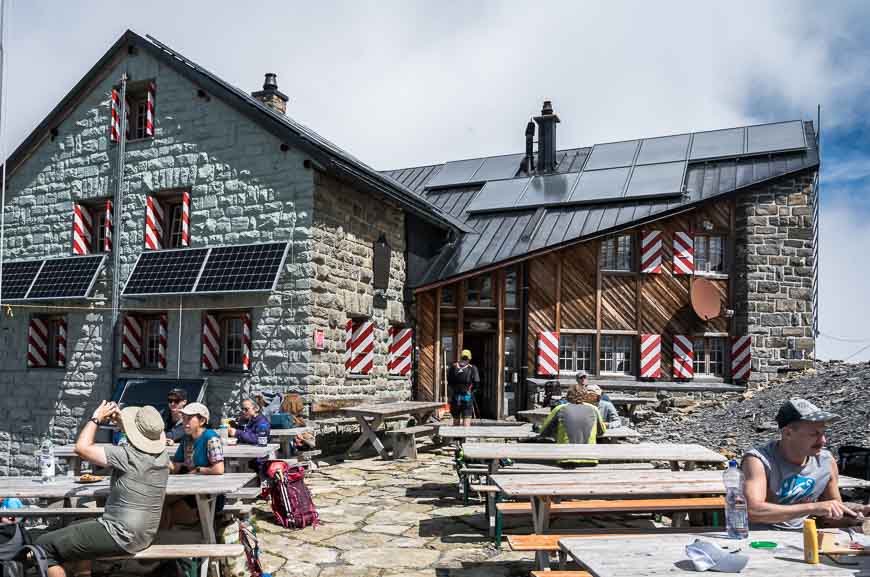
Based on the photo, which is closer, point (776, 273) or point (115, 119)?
point (115, 119)

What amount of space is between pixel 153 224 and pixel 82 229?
6.58 feet

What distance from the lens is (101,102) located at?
15688 mm

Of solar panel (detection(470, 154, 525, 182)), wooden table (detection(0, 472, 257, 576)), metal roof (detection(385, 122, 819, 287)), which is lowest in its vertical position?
wooden table (detection(0, 472, 257, 576))

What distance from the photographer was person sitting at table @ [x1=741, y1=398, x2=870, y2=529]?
3947 millimetres

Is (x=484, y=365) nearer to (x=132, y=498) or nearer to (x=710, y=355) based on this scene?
(x=710, y=355)

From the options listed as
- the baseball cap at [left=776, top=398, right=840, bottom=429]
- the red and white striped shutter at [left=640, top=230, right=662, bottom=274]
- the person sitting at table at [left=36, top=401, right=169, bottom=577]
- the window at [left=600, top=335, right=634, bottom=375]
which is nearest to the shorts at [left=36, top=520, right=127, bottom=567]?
the person sitting at table at [left=36, top=401, right=169, bottom=577]

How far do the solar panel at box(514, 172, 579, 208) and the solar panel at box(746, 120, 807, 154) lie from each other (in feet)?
14.9

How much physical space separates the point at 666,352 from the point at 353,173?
8613mm

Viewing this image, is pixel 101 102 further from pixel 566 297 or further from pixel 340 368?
Result: pixel 566 297

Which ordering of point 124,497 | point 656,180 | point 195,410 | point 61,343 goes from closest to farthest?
point 124,497, point 195,410, point 61,343, point 656,180

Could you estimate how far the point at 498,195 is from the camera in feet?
66.6

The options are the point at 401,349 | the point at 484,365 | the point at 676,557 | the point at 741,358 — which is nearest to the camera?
the point at 676,557

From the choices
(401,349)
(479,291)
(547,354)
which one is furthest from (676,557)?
(479,291)

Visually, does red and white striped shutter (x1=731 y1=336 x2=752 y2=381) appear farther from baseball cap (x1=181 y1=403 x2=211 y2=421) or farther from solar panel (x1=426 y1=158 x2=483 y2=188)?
baseball cap (x1=181 y1=403 x2=211 y2=421)
